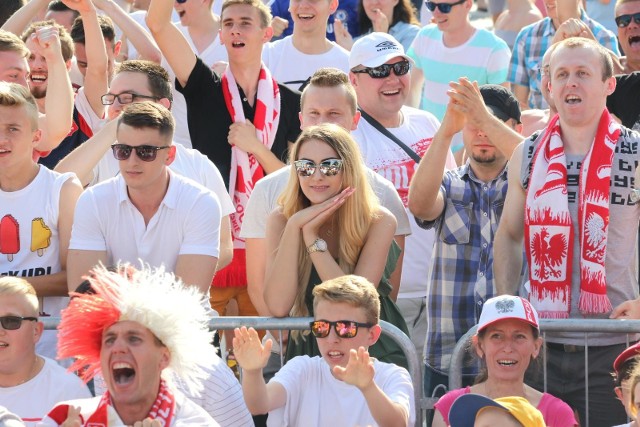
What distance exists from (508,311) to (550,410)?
46 centimetres

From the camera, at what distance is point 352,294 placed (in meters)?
5.64

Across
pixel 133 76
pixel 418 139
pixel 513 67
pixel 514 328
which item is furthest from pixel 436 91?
pixel 514 328

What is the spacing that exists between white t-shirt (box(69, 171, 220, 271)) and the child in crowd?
81 centimetres

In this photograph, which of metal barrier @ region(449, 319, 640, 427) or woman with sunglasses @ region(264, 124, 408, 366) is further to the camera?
woman with sunglasses @ region(264, 124, 408, 366)

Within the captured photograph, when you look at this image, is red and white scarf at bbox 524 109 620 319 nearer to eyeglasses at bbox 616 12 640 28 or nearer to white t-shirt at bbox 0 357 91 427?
eyeglasses at bbox 616 12 640 28

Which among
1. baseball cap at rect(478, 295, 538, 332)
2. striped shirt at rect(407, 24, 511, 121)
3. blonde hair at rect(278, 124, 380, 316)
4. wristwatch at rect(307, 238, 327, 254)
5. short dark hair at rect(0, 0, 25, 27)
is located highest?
short dark hair at rect(0, 0, 25, 27)

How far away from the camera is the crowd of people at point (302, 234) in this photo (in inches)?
208

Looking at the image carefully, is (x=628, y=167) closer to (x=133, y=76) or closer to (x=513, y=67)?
(x=133, y=76)

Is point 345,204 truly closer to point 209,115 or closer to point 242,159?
point 242,159

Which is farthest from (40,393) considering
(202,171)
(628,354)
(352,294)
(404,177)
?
(404,177)

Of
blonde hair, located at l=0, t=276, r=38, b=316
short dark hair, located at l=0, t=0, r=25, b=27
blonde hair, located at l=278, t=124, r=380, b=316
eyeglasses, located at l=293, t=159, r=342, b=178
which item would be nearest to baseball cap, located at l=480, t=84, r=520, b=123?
blonde hair, located at l=278, t=124, r=380, b=316

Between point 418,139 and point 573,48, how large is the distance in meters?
1.34

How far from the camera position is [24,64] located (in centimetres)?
760

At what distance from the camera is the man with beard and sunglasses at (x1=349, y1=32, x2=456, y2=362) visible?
740 centimetres
